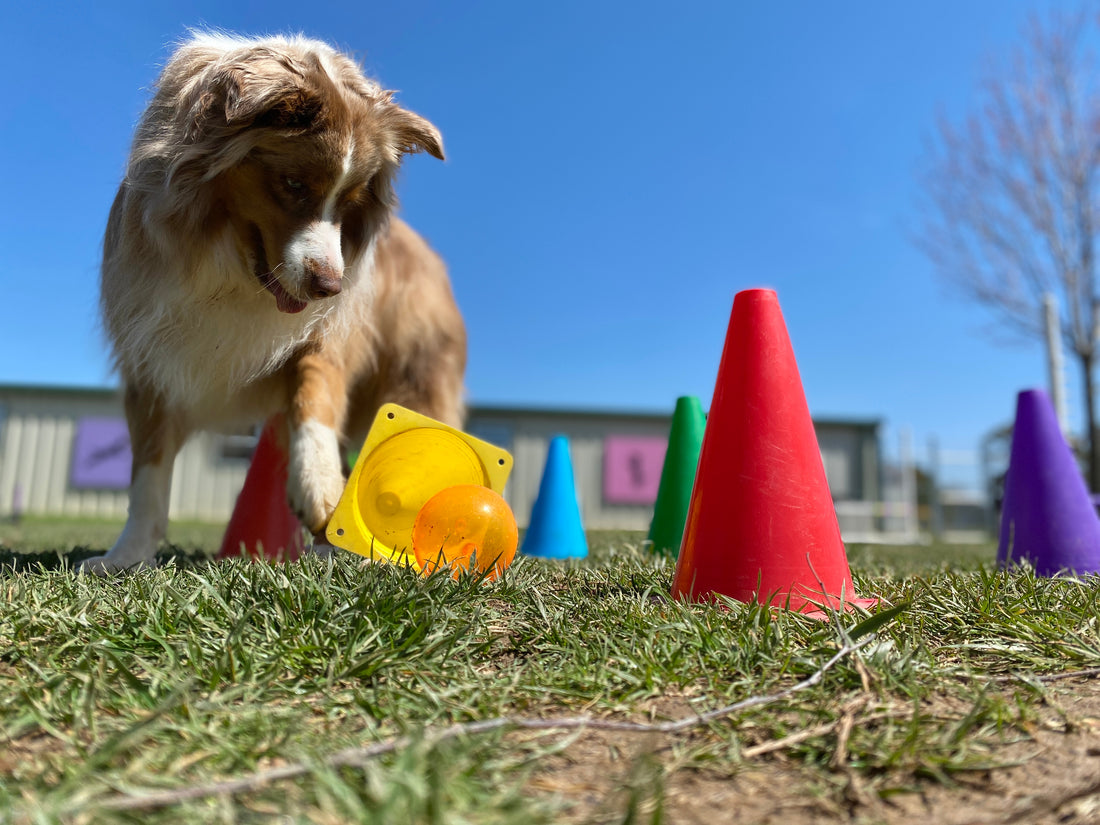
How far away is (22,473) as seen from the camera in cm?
2005

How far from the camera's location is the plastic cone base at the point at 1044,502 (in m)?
3.44

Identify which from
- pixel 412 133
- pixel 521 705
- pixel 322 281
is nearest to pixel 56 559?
pixel 322 281

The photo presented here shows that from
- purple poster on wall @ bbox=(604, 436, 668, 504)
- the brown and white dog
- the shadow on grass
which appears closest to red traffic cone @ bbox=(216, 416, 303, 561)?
the shadow on grass

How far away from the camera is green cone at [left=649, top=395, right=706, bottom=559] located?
4.19 metres

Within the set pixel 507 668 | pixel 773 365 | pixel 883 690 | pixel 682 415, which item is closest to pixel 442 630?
pixel 507 668

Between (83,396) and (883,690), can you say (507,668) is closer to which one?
(883,690)

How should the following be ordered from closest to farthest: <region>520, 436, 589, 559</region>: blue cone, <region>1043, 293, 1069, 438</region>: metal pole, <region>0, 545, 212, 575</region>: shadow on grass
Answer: <region>0, 545, 212, 575</region>: shadow on grass
<region>520, 436, 589, 559</region>: blue cone
<region>1043, 293, 1069, 438</region>: metal pole

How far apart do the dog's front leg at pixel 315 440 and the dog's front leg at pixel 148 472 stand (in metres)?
0.77

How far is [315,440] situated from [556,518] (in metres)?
2.36

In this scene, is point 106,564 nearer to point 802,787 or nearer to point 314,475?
point 314,475

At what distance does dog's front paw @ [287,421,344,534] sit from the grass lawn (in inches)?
32.2

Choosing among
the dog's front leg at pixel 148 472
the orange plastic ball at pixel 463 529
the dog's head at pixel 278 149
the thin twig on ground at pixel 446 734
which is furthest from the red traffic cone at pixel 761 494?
the dog's front leg at pixel 148 472

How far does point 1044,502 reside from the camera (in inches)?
139

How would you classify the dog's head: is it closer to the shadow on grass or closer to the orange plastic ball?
the orange plastic ball
